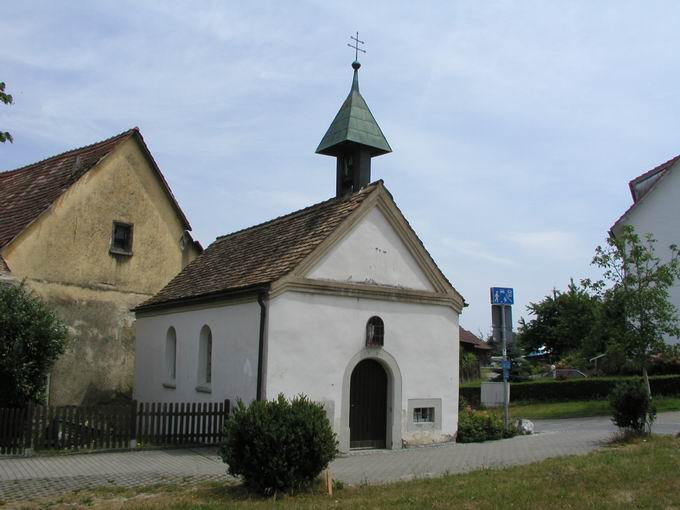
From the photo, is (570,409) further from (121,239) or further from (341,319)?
(121,239)

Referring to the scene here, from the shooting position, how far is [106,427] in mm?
15648

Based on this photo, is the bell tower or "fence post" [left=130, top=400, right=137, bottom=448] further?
the bell tower

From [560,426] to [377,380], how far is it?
26.6ft

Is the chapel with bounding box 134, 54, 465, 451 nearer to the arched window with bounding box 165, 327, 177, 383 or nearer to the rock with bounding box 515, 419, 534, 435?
the arched window with bounding box 165, 327, 177, 383

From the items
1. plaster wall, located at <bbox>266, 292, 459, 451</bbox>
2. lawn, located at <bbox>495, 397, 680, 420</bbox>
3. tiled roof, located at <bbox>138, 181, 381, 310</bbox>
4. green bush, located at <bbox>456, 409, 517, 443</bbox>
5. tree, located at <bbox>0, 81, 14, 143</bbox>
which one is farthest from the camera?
lawn, located at <bbox>495, 397, 680, 420</bbox>

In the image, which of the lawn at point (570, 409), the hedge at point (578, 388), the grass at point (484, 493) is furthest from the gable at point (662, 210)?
the grass at point (484, 493)

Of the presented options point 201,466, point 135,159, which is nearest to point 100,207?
point 135,159

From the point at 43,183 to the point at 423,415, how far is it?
15.2 meters

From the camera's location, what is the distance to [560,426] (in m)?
22.2

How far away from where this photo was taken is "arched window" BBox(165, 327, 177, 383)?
20.3 meters

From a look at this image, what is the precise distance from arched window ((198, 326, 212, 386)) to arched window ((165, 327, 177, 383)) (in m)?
2.02

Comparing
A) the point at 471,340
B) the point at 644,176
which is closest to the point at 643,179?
the point at 644,176

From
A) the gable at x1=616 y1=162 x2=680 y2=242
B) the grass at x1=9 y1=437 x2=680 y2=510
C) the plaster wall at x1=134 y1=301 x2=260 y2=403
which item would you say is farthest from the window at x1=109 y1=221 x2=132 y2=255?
the gable at x1=616 y1=162 x2=680 y2=242

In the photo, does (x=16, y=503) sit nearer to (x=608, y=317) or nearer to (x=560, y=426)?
(x=560, y=426)
